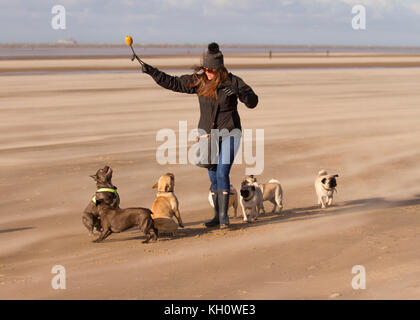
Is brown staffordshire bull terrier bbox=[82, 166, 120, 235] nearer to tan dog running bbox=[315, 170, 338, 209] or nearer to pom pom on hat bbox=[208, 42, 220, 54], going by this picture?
pom pom on hat bbox=[208, 42, 220, 54]

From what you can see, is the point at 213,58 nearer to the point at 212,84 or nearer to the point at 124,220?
the point at 212,84

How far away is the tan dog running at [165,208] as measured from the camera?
8859 mm

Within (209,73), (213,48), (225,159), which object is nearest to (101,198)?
(225,159)

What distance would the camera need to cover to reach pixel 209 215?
1036cm

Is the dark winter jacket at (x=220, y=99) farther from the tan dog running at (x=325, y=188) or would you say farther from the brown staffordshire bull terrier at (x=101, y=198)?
the tan dog running at (x=325, y=188)

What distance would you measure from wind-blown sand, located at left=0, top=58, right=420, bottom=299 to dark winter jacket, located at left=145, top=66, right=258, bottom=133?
1.54m

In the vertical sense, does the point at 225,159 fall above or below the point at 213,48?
below

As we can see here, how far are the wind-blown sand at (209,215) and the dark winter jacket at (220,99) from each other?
60.4 inches

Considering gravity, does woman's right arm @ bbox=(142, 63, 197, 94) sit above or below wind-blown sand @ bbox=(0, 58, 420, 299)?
above

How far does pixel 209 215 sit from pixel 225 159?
1.57 m

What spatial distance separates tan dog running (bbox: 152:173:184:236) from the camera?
349 inches

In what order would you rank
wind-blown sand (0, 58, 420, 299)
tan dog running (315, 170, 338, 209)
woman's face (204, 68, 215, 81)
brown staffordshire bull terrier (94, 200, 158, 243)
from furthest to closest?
tan dog running (315, 170, 338, 209) < woman's face (204, 68, 215, 81) < brown staffordshire bull terrier (94, 200, 158, 243) < wind-blown sand (0, 58, 420, 299)

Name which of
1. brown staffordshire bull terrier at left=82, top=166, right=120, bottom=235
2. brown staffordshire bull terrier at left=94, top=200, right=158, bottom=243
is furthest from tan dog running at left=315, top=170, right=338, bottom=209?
brown staffordshire bull terrier at left=82, top=166, right=120, bottom=235

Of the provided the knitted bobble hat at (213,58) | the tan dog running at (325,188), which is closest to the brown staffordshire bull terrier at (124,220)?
the knitted bobble hat at (213,58)
